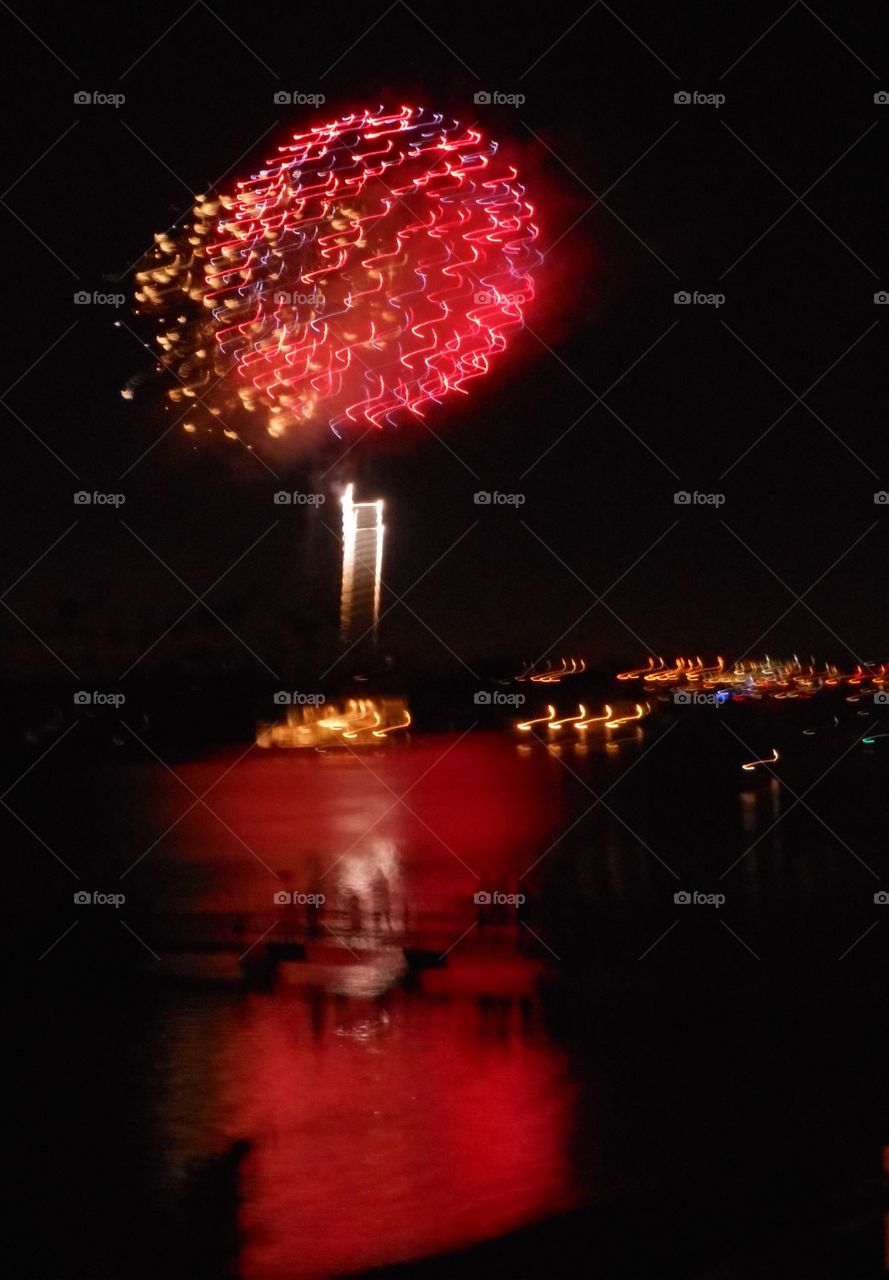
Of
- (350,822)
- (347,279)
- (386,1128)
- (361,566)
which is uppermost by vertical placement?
(347,279)

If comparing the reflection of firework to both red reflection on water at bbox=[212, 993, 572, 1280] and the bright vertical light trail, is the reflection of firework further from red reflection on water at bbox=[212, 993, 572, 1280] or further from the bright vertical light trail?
red reflection on water at bbox=[212, 993, 572, 1280]

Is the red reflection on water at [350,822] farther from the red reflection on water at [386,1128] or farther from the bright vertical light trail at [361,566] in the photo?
the red reflection on water at [386,1128]

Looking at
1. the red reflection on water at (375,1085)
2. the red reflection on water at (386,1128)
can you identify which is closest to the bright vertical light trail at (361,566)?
the red reflection on water at (375,1085)

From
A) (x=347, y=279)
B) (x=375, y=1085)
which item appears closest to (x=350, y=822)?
(x=347, y=279)

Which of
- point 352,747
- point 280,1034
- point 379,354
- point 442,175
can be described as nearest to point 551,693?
point 352,747

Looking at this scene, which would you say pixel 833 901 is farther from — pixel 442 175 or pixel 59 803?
pixel 59 803

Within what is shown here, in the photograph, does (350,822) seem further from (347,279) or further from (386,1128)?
(386,1128)

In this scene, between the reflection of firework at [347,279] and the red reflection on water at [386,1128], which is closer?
the red reflection on water at [386,1128]
